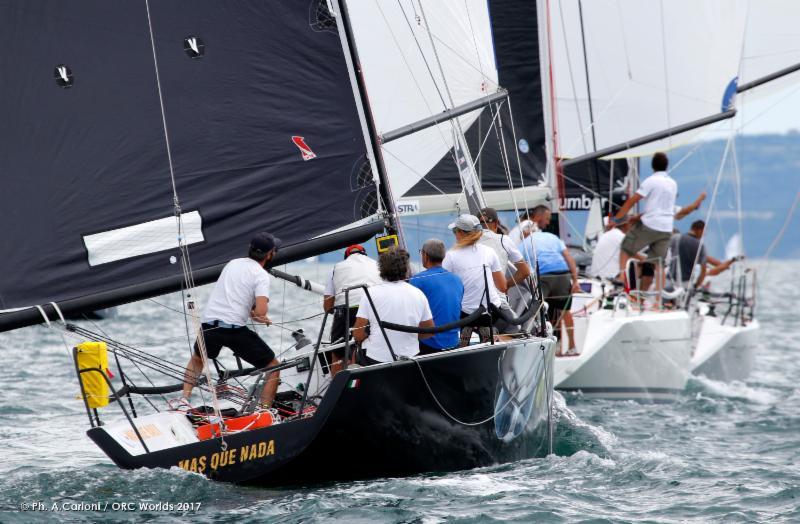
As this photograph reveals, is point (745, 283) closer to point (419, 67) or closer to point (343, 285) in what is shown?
point (419, 67)

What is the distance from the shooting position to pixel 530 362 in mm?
9344

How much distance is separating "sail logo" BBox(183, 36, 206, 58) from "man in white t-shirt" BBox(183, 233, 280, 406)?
142cm

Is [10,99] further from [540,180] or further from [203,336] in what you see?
[540,180]

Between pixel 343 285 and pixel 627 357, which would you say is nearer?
pixel 343 285

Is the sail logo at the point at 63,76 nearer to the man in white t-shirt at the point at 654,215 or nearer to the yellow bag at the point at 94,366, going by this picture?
the yellow bag at the point at 94,366

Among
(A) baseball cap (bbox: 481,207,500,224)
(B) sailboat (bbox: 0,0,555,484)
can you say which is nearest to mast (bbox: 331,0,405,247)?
(B) sailboat (bbox: 0,0,555,484)

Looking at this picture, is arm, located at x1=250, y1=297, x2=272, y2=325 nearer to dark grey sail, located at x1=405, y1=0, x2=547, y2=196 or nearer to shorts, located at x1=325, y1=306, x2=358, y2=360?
shorts, located at x1=325, y1=306, x2=358, y2=360

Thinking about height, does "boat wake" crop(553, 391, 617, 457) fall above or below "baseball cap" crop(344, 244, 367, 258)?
below

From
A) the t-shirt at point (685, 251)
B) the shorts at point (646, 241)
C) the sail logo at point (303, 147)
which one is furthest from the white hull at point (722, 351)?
the sail logo at point (303, 147)

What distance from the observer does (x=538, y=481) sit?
28.7 feet

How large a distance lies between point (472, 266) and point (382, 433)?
177 cm

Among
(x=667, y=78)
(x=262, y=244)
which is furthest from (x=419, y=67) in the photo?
(x=262, y=244)

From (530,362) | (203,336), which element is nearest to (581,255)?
(530,362)

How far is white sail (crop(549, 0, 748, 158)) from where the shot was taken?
1661 centimetres
